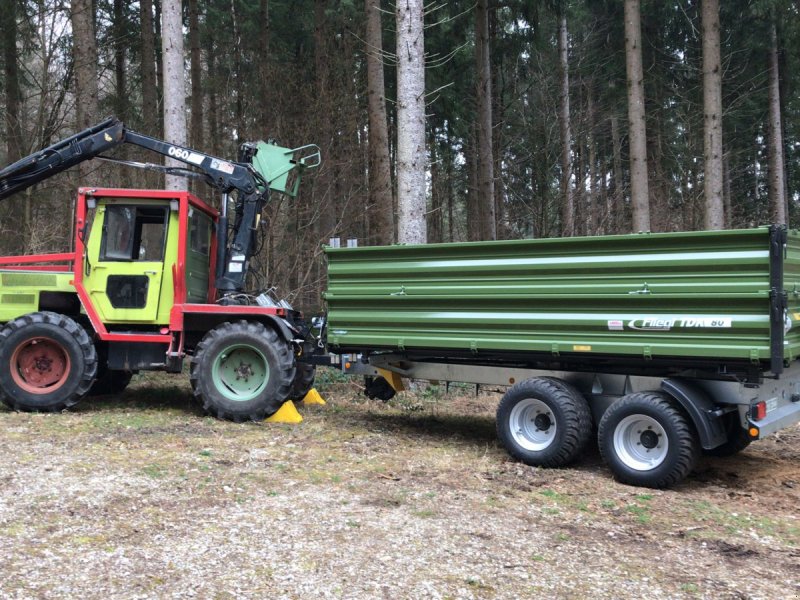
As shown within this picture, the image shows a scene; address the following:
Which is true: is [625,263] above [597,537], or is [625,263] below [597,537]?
above

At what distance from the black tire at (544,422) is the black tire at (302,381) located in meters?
3.01

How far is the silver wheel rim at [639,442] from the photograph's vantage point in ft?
18.9

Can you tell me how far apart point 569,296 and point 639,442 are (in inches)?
53.9

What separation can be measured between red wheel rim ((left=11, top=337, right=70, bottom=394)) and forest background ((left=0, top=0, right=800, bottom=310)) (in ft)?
13.8

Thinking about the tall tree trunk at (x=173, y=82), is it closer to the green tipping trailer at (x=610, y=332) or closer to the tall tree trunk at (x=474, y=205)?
the green tipping trailer at (x=610, y=332)

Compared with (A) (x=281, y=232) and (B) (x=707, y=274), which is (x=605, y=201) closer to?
(A) (x=281, y=232)

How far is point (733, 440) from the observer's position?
661 cm

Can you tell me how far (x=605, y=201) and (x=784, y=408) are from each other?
15442 millimetres

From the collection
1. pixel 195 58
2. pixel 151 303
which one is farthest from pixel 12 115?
pixel 151 303

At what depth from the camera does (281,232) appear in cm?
1195

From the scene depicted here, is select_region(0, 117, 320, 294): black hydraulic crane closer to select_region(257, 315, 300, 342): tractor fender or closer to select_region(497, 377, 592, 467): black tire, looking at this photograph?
select_region(257, 315, 300, 342): tractor fender

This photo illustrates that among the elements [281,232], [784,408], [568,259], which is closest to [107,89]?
[281,232]

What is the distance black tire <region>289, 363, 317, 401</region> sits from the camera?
8.64 meters

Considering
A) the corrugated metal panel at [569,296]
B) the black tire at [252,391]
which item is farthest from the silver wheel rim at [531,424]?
the black tire at [252,391]
